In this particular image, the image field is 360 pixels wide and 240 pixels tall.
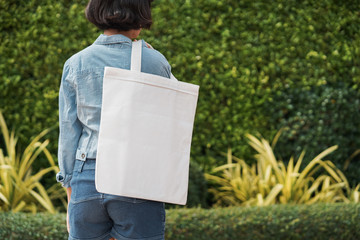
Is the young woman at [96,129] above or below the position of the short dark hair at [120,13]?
below

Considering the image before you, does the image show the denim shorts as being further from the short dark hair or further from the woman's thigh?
the short dark hair

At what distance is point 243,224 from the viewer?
3443 mm

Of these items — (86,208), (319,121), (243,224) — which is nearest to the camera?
(86,208)

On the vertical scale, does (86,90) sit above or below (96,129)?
above

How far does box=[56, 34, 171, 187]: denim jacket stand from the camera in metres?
1.76

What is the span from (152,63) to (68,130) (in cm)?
39

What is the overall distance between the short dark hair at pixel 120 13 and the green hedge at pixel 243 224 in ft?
6.13

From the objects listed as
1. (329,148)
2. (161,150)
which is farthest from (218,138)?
(161,150)

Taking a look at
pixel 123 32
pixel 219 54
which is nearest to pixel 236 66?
pixel 219 54

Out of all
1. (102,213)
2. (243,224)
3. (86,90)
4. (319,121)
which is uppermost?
(86,90)

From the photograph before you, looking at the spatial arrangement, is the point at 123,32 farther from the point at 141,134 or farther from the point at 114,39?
the point at 141,134

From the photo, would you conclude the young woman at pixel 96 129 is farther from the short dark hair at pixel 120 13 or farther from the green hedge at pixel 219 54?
the green hedge at pixel 219 54

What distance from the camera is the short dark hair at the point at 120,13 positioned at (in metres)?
1.78

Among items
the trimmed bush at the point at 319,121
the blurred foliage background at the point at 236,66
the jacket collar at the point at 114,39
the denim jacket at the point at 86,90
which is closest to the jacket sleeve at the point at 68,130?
the denim jacket at the point at 86,90
